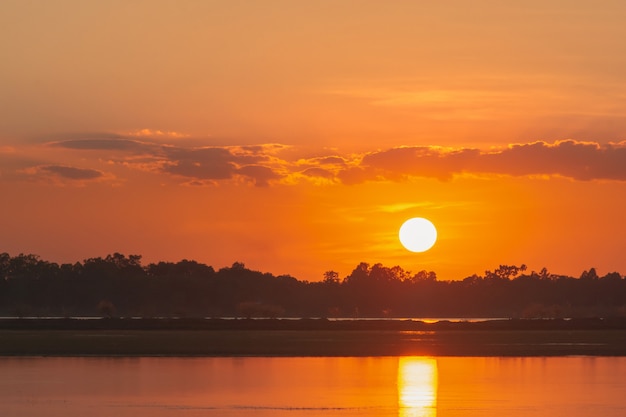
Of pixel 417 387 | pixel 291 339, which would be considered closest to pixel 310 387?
pixel 417 387

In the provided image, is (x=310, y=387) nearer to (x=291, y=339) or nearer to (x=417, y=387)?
(x=417, y=387)

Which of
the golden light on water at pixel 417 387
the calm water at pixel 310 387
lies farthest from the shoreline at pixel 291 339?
the golden light on water at pixel 417 387

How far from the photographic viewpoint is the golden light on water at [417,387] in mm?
38406

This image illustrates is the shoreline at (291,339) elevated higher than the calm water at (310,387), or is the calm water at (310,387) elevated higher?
the shoreline at (291,339)

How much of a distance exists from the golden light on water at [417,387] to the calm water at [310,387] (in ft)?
0.13

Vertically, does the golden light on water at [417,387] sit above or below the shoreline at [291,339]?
below

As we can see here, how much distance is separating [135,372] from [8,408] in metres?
15.4

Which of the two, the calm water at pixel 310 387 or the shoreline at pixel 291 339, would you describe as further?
the shoreline at pixel 291 339

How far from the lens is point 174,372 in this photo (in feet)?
175

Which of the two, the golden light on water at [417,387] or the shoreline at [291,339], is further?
the shoreline at [291,339]

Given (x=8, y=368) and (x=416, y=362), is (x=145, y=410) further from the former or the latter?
(x=416, y=362)

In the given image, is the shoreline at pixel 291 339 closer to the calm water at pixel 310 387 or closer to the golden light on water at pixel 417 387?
the calm water at pixel 310 387

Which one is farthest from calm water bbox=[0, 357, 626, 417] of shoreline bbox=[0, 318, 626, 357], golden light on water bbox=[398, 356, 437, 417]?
shoreline bbox=[0, 318, 626, 357]

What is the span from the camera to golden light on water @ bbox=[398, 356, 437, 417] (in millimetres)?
38406
